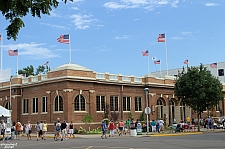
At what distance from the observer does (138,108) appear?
4588cm

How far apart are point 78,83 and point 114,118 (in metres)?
5.87

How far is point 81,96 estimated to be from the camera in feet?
Result: 129

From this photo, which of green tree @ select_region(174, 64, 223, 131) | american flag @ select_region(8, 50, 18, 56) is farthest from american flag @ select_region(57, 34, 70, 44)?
green tree @ select_region(174, 64, 223, 131)

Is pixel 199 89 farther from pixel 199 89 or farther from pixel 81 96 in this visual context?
pixel 81 96

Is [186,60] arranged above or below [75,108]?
above

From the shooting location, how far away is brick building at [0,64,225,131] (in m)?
38.6

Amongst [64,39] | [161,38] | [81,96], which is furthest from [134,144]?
[161,38]

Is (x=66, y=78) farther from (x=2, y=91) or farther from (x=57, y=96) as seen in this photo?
(x=2, y=91)

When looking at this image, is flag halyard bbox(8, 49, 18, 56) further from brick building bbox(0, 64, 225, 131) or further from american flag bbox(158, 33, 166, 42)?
american flag bbox(158, 33, 166, 42)

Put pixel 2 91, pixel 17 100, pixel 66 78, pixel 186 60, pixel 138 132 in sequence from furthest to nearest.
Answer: pixel 186 60
pixel 2 91
pixel 17 100
pixel 66 78
pixel 138 132

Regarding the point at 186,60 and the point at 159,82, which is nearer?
the point at 159,82

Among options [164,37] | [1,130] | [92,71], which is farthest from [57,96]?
[164,37]

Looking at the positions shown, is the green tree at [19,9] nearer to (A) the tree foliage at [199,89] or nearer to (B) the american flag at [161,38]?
(A) the tree foliage at [199,89]

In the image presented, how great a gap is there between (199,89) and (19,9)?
32400 mm
